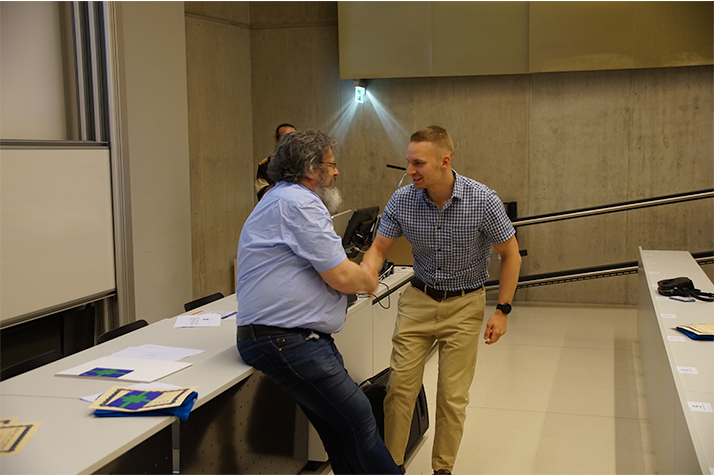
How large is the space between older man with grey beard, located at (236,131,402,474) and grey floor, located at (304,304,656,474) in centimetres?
106

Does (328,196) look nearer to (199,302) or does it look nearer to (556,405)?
(199,302)

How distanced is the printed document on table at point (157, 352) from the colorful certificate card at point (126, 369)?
0.20 feet

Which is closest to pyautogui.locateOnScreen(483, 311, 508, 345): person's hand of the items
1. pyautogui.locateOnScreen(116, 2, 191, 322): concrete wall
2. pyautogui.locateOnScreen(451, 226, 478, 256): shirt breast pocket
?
pyautogui.locateOnScreen(451, 226, 478, 256): shirt breast pocket

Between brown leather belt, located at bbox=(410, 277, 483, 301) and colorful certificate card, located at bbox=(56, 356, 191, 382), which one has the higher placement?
brown leather belt, located at bbox=(410, 277, 483, 301)

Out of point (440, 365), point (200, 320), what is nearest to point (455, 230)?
point (440, 365)

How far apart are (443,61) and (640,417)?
4455mm

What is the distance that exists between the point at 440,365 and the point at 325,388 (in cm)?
79

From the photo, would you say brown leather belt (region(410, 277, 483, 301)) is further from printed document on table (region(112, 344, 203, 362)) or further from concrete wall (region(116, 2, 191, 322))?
concrete wall (region(116, 2, 191, 322))

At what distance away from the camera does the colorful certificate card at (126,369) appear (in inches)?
92.4

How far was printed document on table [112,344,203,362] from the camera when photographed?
2612 millimetres

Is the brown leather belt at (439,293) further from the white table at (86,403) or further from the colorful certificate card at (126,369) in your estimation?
the colorful certificate card at (126,369)

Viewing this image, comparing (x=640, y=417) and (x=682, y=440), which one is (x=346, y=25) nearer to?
(x=640, y=417)

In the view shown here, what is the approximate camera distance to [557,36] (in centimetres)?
663

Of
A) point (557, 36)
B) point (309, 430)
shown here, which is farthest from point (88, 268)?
point (557, 36)
